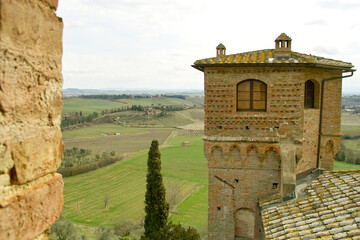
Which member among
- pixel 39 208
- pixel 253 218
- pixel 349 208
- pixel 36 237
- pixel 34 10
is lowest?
pixel 253 218

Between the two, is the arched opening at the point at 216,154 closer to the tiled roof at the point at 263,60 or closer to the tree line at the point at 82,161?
the tiled roof at the point at 263,60

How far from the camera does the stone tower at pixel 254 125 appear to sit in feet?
32.4

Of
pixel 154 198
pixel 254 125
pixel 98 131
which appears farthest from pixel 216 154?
pixel 98 131

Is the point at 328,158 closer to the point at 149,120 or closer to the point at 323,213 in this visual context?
the point at 323,213

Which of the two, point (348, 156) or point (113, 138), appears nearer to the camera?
point (348, 156)

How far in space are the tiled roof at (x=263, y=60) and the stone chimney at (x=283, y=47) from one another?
0.18m

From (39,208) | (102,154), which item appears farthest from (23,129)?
(102,154)

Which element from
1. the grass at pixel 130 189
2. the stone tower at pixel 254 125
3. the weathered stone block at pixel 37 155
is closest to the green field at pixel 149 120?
the grass at pixel 130 189

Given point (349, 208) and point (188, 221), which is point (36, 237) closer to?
point (349, 208)

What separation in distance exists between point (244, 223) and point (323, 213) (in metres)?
4.16

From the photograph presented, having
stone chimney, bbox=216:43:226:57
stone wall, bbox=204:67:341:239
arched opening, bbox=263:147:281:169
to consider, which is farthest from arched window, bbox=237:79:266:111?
stone chimney, bbox=216:43:226:57

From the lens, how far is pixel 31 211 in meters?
1.84

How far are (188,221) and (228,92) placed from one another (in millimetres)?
18760

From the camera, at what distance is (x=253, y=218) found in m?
10.5
